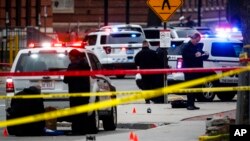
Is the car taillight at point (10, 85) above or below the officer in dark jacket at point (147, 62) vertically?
above

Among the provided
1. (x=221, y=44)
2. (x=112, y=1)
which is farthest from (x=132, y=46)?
(x=112, y=1)

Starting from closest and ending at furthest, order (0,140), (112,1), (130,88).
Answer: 1. (0,140)
2. (130,88)
3. (112,1)

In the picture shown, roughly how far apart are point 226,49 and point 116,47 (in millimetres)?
14422

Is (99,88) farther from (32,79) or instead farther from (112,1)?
(112,1)

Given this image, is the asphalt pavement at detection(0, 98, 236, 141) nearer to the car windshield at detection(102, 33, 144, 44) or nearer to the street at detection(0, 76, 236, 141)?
the street at detection(0, 76, 236, 141)

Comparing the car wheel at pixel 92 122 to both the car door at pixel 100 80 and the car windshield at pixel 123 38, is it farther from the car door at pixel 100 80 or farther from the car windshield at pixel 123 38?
the car windshield at pixel 123 38

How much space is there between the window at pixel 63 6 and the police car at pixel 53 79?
142ft

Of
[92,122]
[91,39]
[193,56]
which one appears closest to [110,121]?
[92,122]

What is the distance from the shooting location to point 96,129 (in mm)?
17969

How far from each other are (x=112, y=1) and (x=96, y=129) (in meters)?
44.1

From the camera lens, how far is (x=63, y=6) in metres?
63.1

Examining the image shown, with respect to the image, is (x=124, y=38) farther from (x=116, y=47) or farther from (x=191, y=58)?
(x=191, y=58)

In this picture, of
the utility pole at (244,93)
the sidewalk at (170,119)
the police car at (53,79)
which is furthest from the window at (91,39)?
the utility pole at (244,93)

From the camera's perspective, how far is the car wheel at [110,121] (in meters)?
19.1
